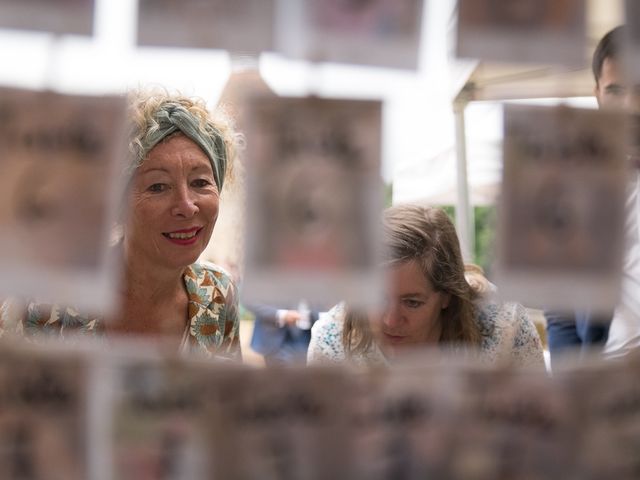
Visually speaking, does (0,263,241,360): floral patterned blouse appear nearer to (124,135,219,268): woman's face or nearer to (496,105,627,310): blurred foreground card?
(124,135,219,268): woman's face

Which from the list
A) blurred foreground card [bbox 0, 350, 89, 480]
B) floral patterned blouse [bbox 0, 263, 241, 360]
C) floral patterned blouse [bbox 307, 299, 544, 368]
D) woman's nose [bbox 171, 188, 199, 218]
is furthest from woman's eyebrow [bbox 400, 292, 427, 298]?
blurred foreground card [bbox 0, 350, 89, 480]

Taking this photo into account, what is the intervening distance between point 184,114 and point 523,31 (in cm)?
71

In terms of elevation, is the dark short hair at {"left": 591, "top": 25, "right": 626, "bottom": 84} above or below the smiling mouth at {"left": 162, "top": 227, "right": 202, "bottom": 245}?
above

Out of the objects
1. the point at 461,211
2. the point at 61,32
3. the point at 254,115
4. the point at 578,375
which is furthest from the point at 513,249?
the point at 461,211

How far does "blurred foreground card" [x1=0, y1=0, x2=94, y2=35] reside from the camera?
0.45 metres

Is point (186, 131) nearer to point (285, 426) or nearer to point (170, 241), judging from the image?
point (170, 241)

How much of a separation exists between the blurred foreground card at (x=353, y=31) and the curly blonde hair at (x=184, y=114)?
477 millimetres

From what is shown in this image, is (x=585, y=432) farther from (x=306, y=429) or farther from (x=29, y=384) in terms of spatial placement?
(x=29, y=384)

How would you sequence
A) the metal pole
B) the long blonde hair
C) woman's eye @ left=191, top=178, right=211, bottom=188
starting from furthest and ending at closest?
the long blonde hair
woman's eye @ left=191, top=178, right=211, bottom=188
the metal pole

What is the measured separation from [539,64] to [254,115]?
0.73 feet

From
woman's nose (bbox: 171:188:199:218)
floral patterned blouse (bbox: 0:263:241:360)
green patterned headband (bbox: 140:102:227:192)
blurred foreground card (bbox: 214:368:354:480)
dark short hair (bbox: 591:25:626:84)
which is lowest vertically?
blurred foreground card (bbox: 214:368:354:480)

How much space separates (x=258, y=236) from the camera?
1.57 feet

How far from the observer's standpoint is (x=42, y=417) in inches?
18.8

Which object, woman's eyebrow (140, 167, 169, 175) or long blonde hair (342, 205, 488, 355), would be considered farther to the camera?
long blonde hair (342, 205, 488, 355)
